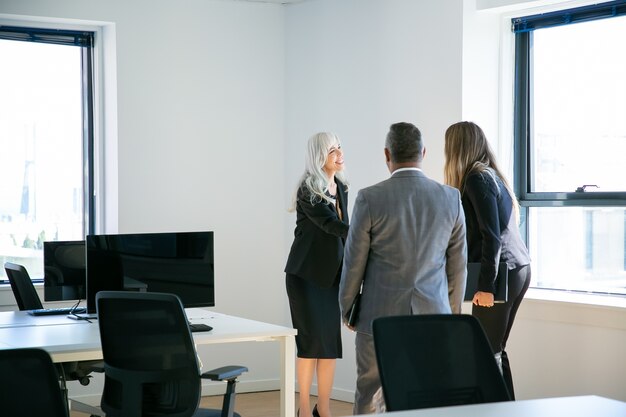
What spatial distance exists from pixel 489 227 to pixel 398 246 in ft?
3.10

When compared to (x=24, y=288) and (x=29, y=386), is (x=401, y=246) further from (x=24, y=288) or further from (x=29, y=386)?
(x=24, y=288)

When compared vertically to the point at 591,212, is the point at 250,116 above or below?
above

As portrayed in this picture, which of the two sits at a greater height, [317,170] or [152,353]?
[317,170]

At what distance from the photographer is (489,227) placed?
443 cm

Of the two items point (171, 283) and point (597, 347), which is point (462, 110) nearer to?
point (597, 347)

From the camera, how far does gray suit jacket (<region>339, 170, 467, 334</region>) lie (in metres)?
3.63

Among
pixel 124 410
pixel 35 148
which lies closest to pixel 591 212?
pixel 124 410

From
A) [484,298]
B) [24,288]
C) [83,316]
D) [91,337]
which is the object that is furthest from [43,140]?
[484,298]

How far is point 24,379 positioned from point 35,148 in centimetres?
434

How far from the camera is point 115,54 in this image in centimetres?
626

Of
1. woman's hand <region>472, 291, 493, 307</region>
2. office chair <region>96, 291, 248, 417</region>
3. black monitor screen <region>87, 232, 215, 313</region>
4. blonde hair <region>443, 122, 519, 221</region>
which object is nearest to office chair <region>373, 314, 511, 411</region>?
office chair <region>96, 291, 248, 417</region>

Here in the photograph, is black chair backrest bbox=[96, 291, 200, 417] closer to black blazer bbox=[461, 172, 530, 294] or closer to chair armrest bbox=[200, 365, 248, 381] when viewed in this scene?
chair armrest bbox=[200, 365, 248, 381]

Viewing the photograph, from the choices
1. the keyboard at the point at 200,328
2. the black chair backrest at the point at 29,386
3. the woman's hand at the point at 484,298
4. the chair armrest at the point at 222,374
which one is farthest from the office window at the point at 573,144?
the black chair backrest at the point at 29,386

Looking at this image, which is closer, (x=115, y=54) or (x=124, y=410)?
(x=124, y=410)
